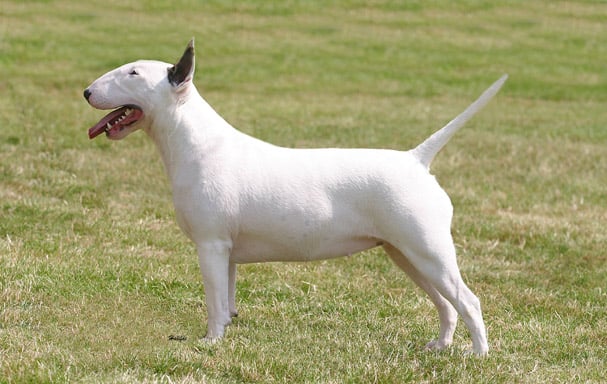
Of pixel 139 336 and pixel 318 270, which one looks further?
pixel 318 270

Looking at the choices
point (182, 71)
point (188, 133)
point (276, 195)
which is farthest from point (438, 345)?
point (182, 71)

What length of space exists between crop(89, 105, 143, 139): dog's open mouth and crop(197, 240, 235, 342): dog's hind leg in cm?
76

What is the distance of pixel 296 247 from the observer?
514cm

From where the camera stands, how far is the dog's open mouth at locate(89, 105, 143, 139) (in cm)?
519

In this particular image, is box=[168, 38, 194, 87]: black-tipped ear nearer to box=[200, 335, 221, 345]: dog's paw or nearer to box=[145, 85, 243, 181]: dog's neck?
box=[145, 85, 243, 181]: dog's neck

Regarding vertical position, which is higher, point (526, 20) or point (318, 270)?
point (318, 270)

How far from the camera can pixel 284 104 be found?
16.5 meters

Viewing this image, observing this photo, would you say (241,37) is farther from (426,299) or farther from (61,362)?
(61,362)

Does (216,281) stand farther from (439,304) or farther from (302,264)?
(302,264)

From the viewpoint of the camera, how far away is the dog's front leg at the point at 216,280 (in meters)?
5.10

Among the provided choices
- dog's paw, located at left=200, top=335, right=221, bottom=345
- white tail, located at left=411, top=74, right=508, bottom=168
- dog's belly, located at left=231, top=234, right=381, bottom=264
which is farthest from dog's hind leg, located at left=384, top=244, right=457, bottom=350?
dog's paw, located at left=200, top=335, right=221, bottom=345

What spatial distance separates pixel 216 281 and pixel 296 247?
457 mm

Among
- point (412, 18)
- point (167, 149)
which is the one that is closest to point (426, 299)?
point (167, 149)

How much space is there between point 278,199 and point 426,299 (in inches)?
78.3
